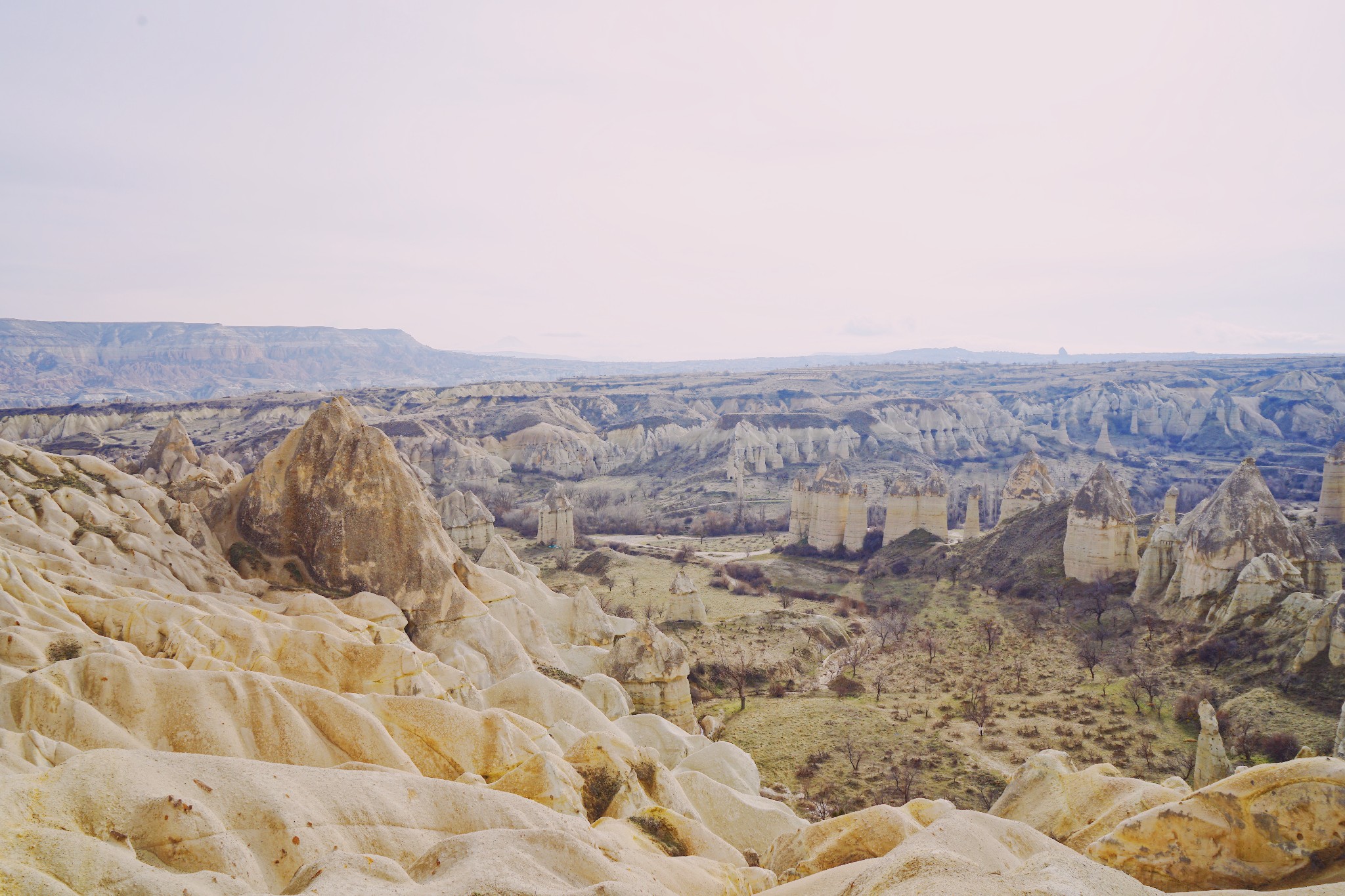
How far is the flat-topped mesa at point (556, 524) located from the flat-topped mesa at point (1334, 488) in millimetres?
41329

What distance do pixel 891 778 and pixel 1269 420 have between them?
122m

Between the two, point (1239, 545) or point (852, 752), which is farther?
point (1239, 545)

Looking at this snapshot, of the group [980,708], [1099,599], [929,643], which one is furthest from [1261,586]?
[929,643]

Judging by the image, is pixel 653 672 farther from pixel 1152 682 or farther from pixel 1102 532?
pixel 1102 532

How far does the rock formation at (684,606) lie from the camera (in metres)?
33.7

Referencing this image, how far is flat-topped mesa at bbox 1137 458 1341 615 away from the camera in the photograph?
28.4 metres

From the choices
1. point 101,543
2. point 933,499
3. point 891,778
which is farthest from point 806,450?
point 101,543

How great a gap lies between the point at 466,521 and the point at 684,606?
494 inches

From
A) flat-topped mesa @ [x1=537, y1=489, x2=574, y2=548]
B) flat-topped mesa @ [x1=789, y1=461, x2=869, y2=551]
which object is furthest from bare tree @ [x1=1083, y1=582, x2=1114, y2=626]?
flat-topped mesa @ [x1=537, y1=489, x2=574, y2=548]

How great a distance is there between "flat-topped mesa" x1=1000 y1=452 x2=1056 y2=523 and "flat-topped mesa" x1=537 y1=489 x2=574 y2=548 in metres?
26.5

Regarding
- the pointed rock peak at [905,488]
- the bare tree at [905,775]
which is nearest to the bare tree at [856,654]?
the bare tree at [905,775]

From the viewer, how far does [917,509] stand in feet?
161

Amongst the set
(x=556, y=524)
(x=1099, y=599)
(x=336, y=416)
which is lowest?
(x=556, y=524)

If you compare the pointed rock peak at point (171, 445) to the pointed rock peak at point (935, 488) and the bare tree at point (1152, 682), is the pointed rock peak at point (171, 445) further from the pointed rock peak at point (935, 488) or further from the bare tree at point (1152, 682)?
the pointed rock peak at point (935, 488)
